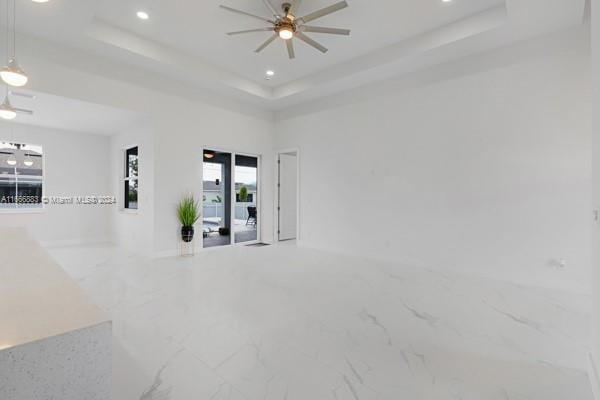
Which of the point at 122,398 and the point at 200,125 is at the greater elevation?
the point at 200,125

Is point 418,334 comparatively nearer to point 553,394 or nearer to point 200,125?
point 553,394

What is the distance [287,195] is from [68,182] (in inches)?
200

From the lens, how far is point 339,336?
8.27ft

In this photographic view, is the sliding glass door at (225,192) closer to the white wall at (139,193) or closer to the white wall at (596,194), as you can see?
the white wall at (139,193)

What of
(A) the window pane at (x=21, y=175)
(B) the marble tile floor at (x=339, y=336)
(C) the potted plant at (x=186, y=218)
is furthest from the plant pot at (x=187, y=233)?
(A) the window pane at (x=21, y=175)

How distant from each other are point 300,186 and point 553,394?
5.44 meters

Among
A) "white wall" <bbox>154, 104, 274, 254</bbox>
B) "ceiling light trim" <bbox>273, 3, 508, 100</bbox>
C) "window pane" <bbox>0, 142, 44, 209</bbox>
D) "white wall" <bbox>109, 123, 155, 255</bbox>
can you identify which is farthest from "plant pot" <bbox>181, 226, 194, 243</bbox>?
"window pane" <bbox>0, 142, 44, 209</bbox>

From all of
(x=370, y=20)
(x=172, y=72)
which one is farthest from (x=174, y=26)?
(x=370, y=20)

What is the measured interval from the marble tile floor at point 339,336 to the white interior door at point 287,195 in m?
3.24

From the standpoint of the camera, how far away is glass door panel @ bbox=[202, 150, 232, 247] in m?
6.36

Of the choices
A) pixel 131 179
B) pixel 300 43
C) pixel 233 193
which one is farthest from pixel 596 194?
pixel 131 179

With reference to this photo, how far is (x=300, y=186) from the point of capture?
682cm

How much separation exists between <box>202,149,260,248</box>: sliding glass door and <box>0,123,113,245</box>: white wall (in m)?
2.79

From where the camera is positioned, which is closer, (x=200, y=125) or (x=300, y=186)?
(x=200, y=125)
